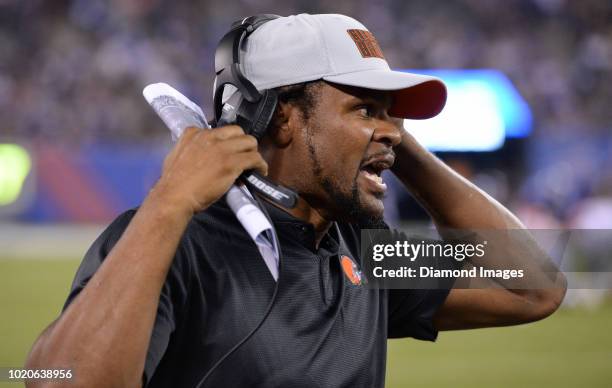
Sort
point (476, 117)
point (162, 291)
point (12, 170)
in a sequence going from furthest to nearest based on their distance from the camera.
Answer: point (476, 117) → point (12, 170) → point (162, 291)

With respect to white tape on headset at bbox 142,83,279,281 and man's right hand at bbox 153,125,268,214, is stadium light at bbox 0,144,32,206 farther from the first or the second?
man's right hand at bbox 153,125,268,214

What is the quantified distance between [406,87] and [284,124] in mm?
311

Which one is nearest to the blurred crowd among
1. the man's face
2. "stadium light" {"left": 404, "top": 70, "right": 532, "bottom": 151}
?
"stadium light" {"left": 404, "top": 70, "right": 532, "bottom": 151}

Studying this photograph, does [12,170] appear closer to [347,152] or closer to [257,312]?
[347,152]

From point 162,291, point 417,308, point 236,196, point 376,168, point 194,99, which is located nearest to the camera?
point 162,291

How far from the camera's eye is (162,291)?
189 cm

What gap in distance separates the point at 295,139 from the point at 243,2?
50.2 feet

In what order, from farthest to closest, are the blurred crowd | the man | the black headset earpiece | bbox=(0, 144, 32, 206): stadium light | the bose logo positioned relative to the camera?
the blurred crowd < bbox=(0, 144, 32, 206): stadium light < the black headset earpiece < the bose logo < the man

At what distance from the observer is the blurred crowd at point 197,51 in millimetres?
15625

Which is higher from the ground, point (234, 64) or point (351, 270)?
point (234, 64)

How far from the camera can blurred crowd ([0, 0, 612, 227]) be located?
15.6 m

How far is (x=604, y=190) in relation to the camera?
12.3 m

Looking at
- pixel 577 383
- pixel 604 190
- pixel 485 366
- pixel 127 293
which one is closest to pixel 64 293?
pixel 485 366

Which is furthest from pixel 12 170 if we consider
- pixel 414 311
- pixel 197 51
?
pixel 414 311
